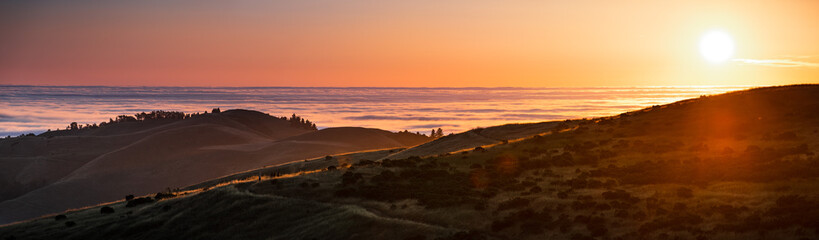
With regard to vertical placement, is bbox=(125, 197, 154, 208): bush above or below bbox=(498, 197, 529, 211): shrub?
below

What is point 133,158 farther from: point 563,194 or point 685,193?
point 685,193

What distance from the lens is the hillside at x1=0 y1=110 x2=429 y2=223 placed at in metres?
111

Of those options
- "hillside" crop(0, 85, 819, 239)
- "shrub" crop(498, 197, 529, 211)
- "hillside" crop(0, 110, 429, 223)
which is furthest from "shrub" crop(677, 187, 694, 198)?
"hillside" crop(0, 110, 429, 223)

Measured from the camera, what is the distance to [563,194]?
42.3 metres

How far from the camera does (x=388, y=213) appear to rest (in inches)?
1714

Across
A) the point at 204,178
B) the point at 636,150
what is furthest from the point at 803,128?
the point at 204,178

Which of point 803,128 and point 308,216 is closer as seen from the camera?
point 308,216

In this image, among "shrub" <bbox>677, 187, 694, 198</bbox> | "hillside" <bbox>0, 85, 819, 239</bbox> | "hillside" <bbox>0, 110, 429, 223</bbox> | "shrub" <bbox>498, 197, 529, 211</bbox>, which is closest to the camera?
"hillside" <bbox>0, 85, 819, 239</bbox>

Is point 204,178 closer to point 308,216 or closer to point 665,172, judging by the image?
point 308,216

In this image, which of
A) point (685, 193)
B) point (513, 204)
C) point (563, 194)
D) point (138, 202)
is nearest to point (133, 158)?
point (138, 202)

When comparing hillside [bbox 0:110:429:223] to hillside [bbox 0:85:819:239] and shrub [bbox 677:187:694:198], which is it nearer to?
hillside [bbox 0:85:819:239]

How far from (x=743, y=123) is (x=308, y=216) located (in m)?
42.6

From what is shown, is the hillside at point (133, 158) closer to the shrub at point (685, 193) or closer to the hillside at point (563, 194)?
the hillside at point (563, 194)

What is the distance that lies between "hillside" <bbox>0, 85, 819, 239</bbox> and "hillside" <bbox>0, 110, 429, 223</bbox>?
6270 cm
